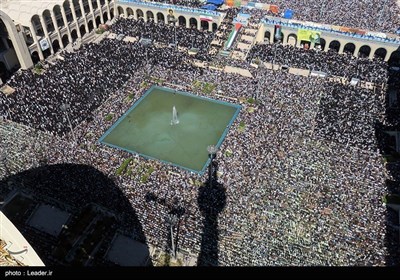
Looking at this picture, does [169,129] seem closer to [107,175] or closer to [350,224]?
[107,175]

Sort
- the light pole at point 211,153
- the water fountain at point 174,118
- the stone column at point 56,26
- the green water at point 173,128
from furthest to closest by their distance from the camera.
→ the stone column at point 56,26 < the water fountain at point 174,118 < the green water at point 173,128 < the light pole at point 211,153

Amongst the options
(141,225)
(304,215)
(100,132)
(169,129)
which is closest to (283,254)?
(304,215)

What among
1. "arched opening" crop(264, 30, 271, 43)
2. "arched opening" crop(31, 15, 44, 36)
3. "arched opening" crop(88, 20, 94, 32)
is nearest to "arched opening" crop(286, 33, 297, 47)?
"arched opening" crop(264, 30, 271, 43)

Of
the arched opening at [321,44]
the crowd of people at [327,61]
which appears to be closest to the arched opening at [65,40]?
the crowd of people at [327,61]

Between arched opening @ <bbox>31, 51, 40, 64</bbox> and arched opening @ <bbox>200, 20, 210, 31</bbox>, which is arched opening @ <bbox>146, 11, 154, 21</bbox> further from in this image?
arched opening @ <bbox>31, 51, 40, 64</bbox>

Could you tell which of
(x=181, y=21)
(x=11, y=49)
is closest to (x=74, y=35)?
(x=11, y=49)

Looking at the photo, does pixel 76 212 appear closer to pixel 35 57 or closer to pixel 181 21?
pixel 35 57

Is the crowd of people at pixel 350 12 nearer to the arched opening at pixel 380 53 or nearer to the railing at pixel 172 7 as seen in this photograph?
the arched opening at pixel 380 53
